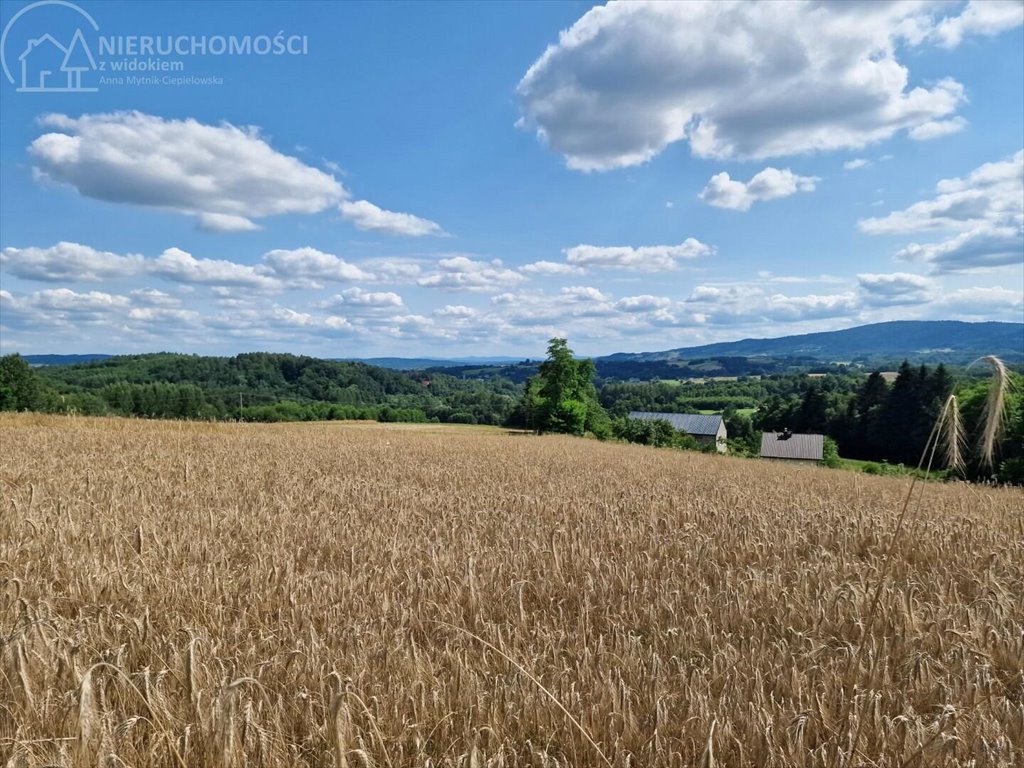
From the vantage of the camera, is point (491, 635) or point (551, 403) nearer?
point (491, 635)

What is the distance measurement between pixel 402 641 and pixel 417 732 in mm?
838

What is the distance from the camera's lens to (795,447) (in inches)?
3140

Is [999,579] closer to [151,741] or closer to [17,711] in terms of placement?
[151,741]

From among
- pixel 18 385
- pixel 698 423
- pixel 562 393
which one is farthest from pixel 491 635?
pixel 698 423

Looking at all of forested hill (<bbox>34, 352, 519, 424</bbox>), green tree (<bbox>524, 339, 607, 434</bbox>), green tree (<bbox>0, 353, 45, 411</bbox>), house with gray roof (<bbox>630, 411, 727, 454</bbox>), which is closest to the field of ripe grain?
green tree (<bbox>524, 339, 607, 434</bbox>)

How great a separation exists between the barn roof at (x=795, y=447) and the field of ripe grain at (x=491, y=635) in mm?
77495

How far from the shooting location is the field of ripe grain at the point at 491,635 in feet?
7.31

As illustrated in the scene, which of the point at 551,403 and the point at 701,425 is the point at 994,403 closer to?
the point at 551,403

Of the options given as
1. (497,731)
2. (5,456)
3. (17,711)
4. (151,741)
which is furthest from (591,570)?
(5,456)

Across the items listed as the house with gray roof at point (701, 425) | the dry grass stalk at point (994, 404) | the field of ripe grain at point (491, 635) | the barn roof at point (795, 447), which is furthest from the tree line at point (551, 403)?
the barn roof at point (795, 447)

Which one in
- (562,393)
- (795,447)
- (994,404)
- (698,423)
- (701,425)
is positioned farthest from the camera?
(698,423)

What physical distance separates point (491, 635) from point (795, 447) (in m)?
86.4

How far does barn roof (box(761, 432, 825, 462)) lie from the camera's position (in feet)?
254

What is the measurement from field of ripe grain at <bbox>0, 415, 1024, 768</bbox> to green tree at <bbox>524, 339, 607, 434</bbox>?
57.3 m
